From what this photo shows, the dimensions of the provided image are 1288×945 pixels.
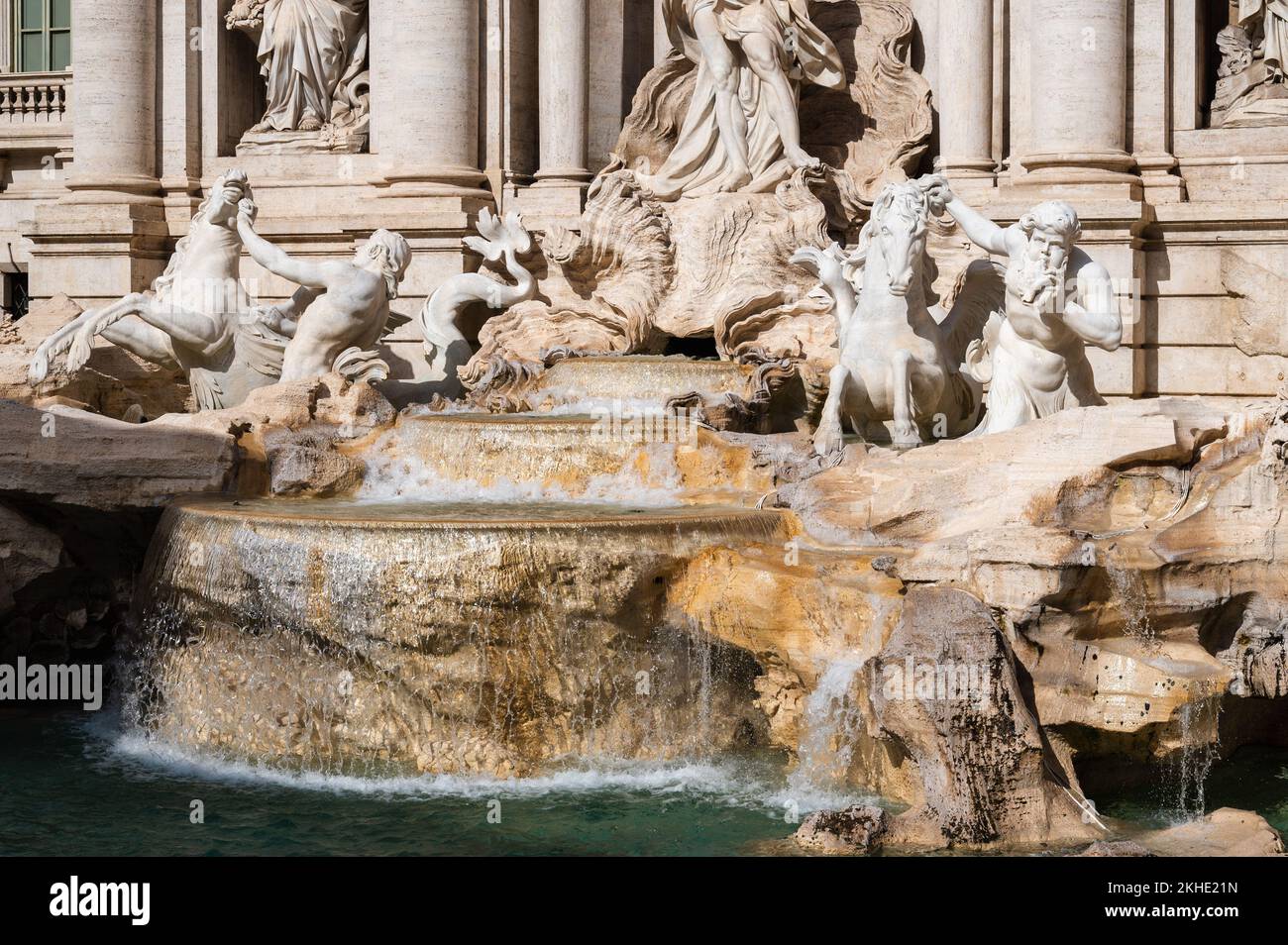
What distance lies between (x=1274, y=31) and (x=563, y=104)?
585 cm

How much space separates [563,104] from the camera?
15.0 meters

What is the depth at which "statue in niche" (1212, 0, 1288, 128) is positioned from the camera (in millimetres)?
13641

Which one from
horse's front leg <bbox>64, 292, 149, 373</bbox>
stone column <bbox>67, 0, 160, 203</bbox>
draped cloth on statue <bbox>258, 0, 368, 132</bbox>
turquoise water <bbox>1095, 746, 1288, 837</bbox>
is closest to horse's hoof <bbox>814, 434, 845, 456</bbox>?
turquoise water <bbox>1095, 746, 1288, 837</bbox>

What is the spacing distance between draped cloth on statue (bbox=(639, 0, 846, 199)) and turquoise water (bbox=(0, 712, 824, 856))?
6.56m

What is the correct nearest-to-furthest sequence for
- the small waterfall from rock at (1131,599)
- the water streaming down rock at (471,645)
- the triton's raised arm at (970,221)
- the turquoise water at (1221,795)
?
the turquoise water at (1221,795), the small waterfall from rock at (1131,599), the water streaming down rock at (471,645), the triton's raised arm at (970,221)

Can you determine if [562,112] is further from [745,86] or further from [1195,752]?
[1195,752]

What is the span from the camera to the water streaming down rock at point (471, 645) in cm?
890

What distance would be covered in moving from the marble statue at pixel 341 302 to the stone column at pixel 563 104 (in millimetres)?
2240

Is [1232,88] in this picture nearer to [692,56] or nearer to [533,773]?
[692,56]

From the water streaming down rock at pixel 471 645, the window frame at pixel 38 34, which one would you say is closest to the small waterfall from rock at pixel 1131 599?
the water streaming down rock at pixel 471 645

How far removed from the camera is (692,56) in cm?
1449

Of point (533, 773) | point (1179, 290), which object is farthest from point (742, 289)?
point (533, 773)

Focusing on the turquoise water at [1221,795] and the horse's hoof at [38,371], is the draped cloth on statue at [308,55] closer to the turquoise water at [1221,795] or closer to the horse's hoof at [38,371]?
the horse's hoof at [38,371]

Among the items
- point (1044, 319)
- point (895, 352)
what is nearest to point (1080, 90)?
point (895, 352)
